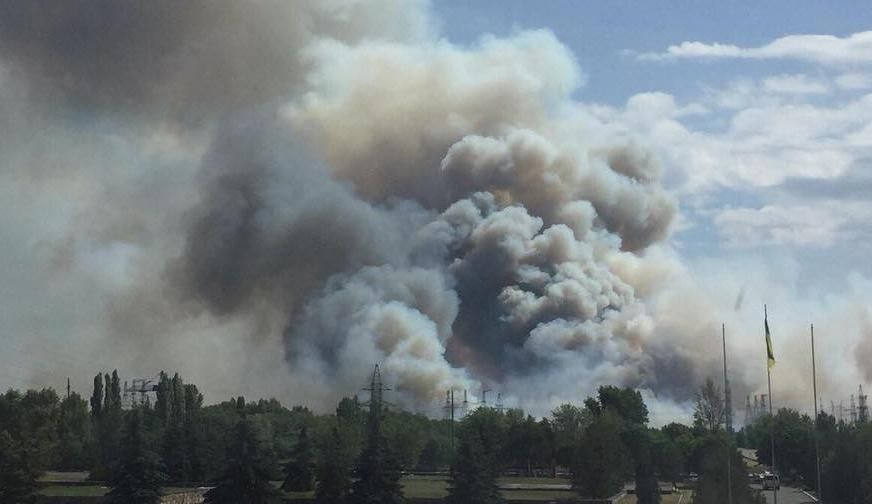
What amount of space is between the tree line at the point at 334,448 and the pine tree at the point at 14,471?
51 millimetres

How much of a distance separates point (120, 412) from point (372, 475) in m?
56.9

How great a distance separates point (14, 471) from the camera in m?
77.6

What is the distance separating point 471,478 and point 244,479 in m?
12.4

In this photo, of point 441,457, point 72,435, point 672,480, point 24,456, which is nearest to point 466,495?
point 24,456

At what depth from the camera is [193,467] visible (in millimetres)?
98250

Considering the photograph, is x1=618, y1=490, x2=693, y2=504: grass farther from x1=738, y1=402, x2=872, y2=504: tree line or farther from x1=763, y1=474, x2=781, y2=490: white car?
x1=738, y1=402, x2=872, y2=504: tree line

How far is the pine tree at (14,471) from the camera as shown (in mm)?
77375

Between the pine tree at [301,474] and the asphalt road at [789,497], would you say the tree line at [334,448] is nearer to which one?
the pine tree at [301,474]

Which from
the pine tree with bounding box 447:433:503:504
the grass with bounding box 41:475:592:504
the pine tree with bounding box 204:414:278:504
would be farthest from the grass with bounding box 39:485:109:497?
the pine tree with bounding box 447:433:503:504

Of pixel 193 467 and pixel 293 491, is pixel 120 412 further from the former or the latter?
pixel 293 491

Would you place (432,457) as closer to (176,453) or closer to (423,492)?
(176,453)

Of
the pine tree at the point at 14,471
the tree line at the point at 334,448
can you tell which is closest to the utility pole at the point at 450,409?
the tree line at the point at 334,448

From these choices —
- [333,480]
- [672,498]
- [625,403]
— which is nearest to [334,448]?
[333,480]

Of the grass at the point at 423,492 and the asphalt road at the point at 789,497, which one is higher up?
the grass at the point at 423,492
